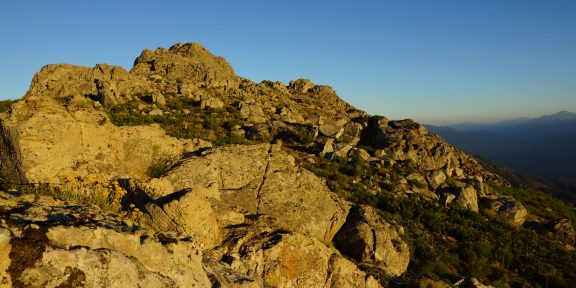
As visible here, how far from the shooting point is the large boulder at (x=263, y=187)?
11.5m

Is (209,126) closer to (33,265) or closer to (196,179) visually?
(196,179)

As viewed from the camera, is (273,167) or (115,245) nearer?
(115,245)

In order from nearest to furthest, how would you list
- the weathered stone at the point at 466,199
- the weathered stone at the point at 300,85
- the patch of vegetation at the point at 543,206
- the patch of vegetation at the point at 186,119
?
the weathered stone at the point at 466,199 → the patch of vegetation at the point at 186,119 → the patch of vegetation at the point at 543,206 → the weathered stone at the point at 300,85

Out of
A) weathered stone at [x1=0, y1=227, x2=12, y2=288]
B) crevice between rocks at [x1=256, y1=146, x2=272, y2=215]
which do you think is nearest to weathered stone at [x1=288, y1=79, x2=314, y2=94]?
crevice between rocks at [x1=256, y1=146, x2=272, y2=215]

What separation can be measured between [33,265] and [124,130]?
9.36 meters

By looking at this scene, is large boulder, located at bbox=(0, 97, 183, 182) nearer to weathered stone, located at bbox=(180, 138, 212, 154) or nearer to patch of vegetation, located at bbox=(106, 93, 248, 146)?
weathered stone, located at bbox=(180, 138, 212, 154)

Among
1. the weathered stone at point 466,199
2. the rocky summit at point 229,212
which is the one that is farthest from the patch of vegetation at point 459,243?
the weathered stone at point 466,199

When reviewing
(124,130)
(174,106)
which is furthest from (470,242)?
(174,106)

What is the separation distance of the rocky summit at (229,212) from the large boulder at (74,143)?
0.04 metres

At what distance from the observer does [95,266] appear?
14.7 feet

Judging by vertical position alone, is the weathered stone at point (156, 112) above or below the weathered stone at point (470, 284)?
above

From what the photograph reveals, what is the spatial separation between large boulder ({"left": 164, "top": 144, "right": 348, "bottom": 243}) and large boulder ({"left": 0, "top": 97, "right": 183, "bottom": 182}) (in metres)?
1.43

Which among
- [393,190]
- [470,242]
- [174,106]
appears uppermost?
[174,106]

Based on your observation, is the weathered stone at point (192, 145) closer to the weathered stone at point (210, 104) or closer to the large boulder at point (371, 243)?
the large boulder at point (371, 243)
